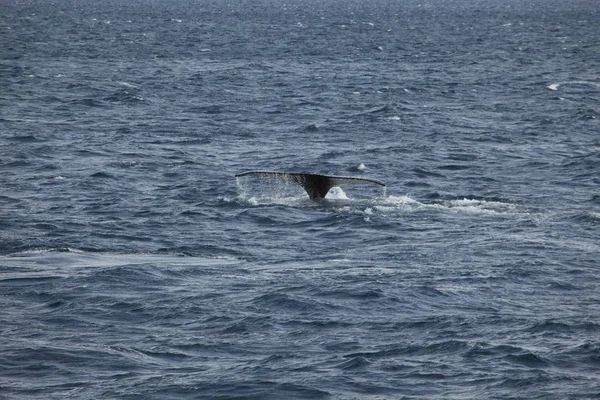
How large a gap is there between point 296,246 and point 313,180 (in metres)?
6.14

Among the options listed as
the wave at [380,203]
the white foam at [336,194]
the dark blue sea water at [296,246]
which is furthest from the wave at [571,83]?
the white foam at [336,194]

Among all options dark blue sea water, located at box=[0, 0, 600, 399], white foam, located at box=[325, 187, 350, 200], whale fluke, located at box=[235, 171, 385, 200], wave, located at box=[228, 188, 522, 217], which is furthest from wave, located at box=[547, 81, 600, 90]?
whale fluke, located at box=[235, 171, 385, 200]

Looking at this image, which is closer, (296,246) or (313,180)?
(296,246)

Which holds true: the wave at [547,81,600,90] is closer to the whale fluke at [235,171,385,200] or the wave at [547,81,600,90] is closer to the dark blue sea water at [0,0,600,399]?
the dark blue sea water at [0,0,600,399]

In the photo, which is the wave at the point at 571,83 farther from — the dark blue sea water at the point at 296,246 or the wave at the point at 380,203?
the wave at the point at 380,203

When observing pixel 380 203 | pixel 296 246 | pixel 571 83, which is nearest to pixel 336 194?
pixel 380 203

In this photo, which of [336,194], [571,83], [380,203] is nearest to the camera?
[380,203]

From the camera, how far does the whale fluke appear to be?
139 feet

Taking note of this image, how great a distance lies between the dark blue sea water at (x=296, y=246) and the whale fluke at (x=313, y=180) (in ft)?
2.05

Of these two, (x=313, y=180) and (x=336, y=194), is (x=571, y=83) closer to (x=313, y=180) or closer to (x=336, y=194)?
(x=336, y=194)

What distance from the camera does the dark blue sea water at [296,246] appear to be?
88.0ft

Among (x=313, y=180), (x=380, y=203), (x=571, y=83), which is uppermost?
(x=571, y=83)

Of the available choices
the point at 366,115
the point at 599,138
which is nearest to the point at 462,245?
the point at 599,138

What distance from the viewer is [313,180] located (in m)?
44.5
